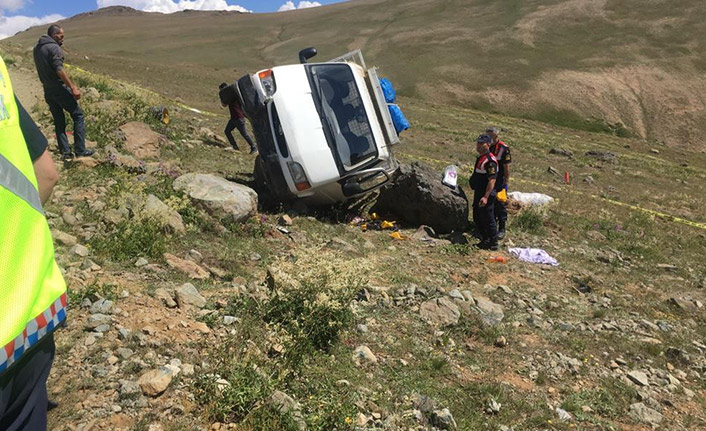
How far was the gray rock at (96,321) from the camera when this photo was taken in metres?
4.13

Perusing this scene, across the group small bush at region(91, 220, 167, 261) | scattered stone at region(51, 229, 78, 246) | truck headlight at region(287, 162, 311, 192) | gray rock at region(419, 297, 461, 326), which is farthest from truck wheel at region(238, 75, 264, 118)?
gray rock at region(419, 297, 461, 326)

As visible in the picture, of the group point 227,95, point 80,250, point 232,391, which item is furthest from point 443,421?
point 227,95

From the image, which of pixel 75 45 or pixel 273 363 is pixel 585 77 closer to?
pixel 273 363

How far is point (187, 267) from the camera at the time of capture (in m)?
5.80

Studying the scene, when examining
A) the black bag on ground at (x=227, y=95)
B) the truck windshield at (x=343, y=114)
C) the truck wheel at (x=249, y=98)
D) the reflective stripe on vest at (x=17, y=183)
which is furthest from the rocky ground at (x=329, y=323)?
the black bag on ground at (x=227, y=95)

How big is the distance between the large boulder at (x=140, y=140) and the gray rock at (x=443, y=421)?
811 centimetres

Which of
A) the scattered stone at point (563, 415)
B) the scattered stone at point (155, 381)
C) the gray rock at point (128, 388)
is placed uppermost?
the gray rock at point (128, 388)

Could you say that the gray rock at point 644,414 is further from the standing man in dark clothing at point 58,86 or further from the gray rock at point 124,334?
the standing man in dark clothing at point 58,86

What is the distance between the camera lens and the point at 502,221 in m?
9.35

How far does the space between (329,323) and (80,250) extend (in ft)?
10.5

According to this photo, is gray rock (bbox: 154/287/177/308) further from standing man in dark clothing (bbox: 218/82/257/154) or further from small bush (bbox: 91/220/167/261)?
standing man in dark clothing (bbox: 218/82/257/154)

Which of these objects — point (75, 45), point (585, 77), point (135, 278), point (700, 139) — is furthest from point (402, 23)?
point (135, 278)

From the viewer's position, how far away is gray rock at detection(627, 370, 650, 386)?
527cm

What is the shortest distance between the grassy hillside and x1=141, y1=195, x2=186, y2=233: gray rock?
15400 millimetres
